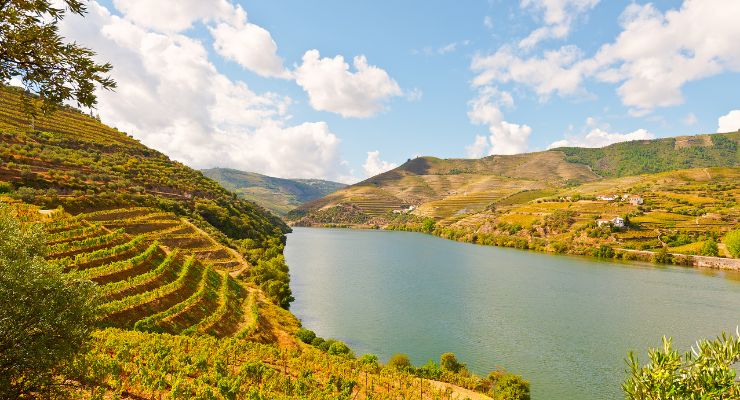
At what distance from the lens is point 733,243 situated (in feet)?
395

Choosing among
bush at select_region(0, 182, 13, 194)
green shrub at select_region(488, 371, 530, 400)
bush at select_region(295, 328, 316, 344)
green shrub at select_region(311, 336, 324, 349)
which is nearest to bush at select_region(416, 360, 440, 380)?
green shrub at select_region(488, 371, 530, 400)

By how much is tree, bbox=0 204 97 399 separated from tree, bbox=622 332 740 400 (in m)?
21.2

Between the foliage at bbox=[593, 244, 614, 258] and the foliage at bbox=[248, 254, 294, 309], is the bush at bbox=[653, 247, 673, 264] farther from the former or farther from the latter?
the foliage at bbox=[248, 254, 294, 309]

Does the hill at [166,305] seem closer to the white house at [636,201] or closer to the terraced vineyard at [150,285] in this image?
the terraced vineyard at [150,285]

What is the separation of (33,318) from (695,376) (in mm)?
24339

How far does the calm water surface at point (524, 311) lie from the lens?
46.9 m

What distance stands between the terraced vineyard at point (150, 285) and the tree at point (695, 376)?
36.3m

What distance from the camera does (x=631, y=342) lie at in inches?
2133

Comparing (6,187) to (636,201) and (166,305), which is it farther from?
(636,201)

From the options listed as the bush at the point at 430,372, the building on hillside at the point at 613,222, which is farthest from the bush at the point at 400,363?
the building on hillside at the point at 613,222

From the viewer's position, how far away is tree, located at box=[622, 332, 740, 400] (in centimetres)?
1384

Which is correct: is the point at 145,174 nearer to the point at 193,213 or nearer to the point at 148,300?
the point at 193,213

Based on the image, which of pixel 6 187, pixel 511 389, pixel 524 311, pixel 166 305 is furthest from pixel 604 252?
pixel 6 187

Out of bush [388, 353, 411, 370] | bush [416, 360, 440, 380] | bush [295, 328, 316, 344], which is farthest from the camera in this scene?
bush [295, 328, 316, 344]
